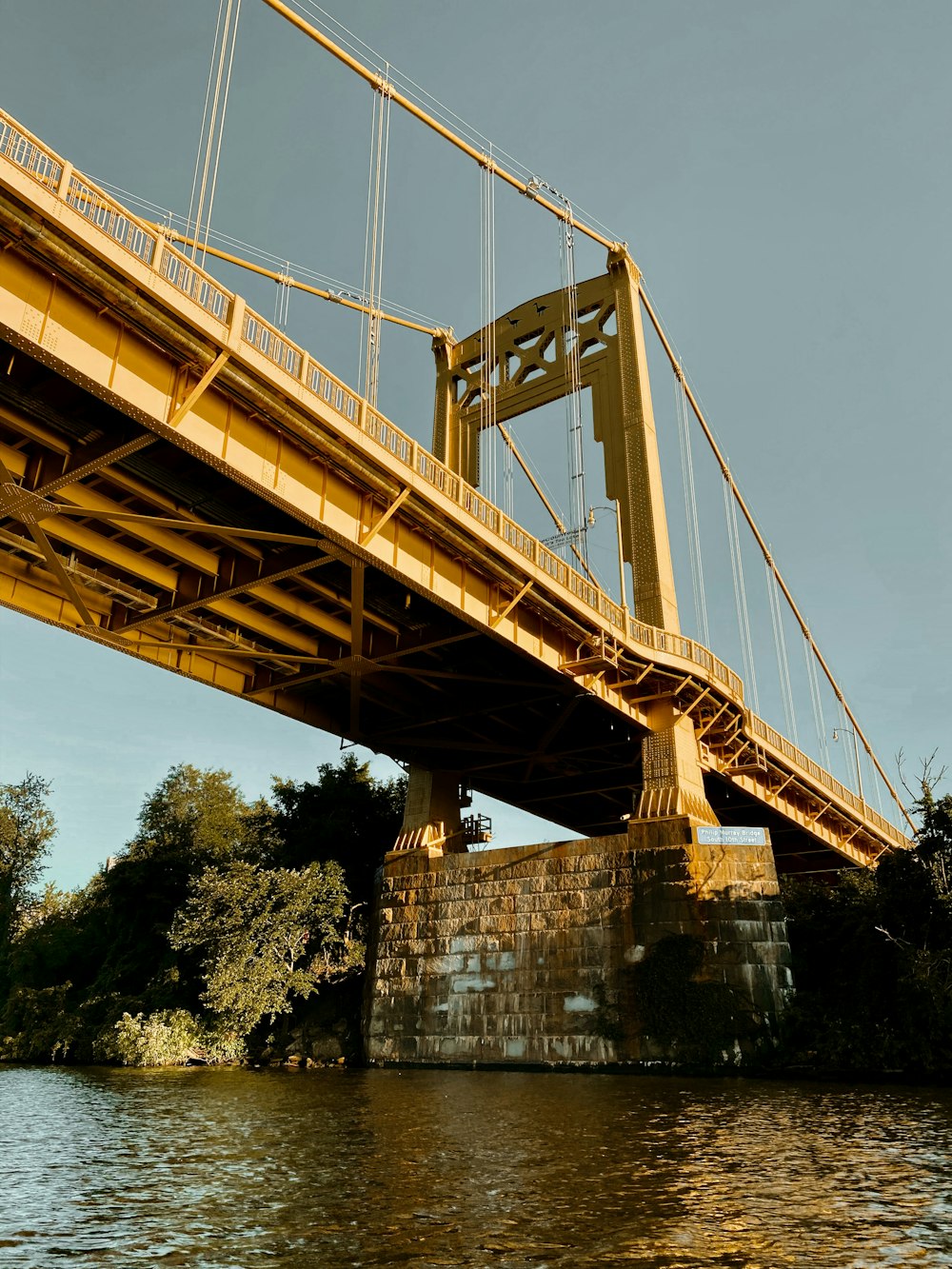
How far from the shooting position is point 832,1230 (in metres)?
5.90

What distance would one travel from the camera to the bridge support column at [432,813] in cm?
3139

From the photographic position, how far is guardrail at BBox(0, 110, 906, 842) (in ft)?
42.8

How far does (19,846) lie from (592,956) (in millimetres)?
32013

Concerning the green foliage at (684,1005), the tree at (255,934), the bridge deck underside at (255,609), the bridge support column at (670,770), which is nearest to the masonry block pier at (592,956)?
the green foliage at (684,1005)

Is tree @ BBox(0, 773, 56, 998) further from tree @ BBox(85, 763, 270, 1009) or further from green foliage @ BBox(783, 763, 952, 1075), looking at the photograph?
green foliage @ BBox(783, 763, 952, 1075)

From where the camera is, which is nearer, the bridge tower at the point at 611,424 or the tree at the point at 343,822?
the bridge tower at the point at 611,424

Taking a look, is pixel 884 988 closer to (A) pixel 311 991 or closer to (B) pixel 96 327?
(A) pixel 311 991

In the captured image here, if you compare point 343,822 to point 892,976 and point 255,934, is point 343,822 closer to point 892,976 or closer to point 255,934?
point 255,934

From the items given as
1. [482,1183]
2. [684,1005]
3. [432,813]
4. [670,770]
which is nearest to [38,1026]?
[432,813]

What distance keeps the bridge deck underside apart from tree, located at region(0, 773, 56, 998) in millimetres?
23613

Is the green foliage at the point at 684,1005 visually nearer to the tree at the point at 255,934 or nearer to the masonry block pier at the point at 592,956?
the masonry block pier at the point at 592,956

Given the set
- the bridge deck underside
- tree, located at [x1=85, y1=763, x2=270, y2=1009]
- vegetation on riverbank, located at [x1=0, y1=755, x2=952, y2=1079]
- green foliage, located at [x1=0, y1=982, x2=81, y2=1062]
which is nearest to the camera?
the bridge deck underside

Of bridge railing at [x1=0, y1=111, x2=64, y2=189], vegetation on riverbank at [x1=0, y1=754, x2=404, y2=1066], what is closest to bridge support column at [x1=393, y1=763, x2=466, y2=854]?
vegetation on riverbank at [x1=0, y1=754, x2=404, y2=1066]

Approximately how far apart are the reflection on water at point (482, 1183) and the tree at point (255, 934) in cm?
1511
